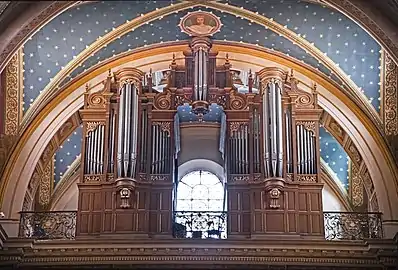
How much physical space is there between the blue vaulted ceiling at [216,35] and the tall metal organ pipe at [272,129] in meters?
1.19

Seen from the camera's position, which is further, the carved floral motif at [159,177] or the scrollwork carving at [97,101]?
the scrollwork carving at [97,101]

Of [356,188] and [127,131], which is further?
[356,188]

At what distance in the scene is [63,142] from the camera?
66.9 feet

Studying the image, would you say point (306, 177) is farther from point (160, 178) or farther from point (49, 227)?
point (49, 227)

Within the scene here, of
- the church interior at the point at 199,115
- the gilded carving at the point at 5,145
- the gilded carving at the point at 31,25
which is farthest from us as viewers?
the gilded carving at the point at 5,145

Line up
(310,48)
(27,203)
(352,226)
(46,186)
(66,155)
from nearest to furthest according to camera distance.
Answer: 1. (352,226)
2. (310,48)
3. (27,203)
4. (46,186)
5. (66,155)

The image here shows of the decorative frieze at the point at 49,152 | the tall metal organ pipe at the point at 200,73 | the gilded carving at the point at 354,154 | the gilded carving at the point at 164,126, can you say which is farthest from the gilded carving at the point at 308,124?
the decorative frieze at the point at 49,152

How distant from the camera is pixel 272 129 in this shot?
18.4 meters

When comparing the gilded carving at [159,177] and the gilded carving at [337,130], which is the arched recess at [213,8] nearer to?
the gilded carving at [337,130]

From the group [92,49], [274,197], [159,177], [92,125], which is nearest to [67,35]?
[92,49]

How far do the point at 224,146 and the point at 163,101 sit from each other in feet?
4.74

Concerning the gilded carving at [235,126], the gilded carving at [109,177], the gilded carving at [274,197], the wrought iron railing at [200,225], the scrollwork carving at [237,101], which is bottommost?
the wrought iron railing at [200,225]

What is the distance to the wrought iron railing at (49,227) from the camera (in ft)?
60.3

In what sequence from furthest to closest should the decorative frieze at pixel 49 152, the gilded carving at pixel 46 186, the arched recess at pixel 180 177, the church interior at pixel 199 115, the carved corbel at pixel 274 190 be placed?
1. the arched recess at pixel 180 177
2. the gilded carving at pixel 46 186
3. the decorative frieze at pixel 49 152
4. the carved corbel at pixel 274 190
5. the church interior at pixel 199 115
